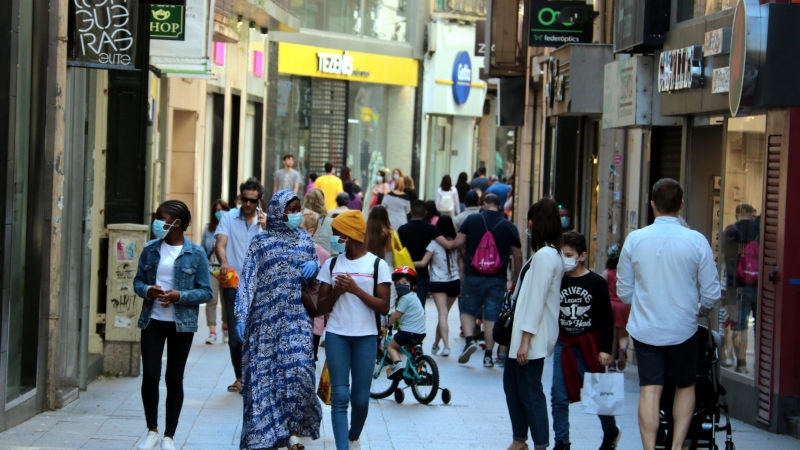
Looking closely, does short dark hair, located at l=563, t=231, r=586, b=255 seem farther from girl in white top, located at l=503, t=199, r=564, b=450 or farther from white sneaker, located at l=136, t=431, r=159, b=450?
white sneaker, located at l=136, t=431, r=159, b=450

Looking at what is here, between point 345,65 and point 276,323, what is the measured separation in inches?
1081

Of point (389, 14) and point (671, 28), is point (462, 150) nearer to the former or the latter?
point (389, 14)

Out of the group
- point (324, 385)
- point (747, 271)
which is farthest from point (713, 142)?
point (324, 385)

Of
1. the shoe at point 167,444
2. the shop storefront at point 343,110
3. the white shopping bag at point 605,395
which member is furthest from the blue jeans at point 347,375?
the shop storefront at point 343,110

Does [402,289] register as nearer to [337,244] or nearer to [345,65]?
[337,244]

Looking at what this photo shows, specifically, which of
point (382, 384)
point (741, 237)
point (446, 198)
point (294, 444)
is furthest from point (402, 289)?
point (446, 198)

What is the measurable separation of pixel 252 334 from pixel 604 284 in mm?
2356

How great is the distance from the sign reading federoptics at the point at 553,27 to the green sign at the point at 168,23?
623 centimetres

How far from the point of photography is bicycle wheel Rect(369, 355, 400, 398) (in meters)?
11.3

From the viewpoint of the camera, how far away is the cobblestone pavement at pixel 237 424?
8.80 metres

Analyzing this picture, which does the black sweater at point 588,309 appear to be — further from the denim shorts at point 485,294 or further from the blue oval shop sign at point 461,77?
the blue oval shop sign at point 461,77

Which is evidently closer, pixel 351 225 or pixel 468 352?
pixel 351 225

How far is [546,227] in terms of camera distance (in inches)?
315

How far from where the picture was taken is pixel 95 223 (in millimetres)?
11656
